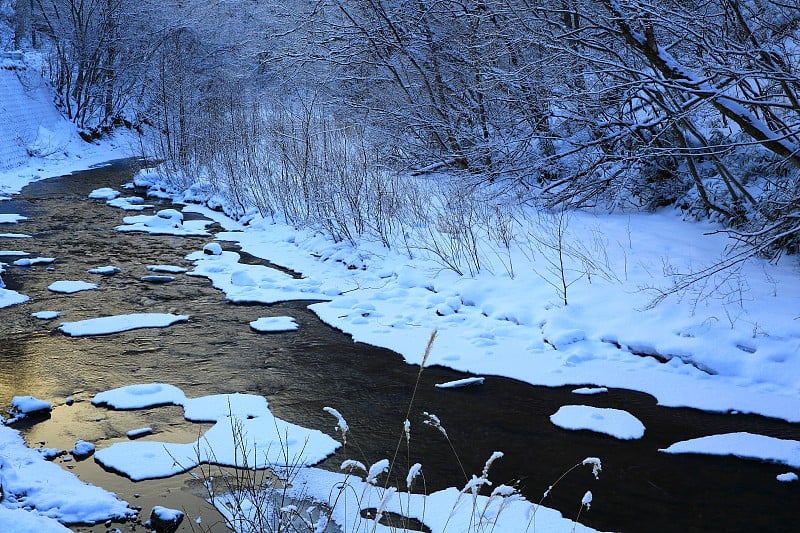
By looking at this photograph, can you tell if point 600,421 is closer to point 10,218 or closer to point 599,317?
point 599,317

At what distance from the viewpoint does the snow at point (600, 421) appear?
533 cm

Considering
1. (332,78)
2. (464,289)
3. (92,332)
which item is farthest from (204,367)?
(332,78)

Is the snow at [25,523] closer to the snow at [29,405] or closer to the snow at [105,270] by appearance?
the snow at [29,405]

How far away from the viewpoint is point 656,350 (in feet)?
21.5

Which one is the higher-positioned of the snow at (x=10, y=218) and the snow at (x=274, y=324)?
the snow at (x=10, y=218)

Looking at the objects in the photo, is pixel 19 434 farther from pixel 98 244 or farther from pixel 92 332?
pixel 98 244

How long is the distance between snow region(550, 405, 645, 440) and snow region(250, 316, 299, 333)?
3167mm

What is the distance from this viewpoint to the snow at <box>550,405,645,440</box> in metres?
5.33

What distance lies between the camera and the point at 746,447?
509 cm

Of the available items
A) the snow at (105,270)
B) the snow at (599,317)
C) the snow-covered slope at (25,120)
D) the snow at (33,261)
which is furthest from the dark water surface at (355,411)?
the snow-covered slope at (25,120)

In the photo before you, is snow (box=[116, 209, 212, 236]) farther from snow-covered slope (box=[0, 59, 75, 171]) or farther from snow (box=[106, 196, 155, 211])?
snow-covered slope (box=[0, 59, 75, 171])

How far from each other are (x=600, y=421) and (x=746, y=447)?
1.00 metres

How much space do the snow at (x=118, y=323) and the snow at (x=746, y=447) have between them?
204 inches

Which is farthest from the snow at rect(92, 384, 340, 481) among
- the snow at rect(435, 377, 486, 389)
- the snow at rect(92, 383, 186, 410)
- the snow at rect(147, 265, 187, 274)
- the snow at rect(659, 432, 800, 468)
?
the snow at rect(147, 265, 187, 274)
